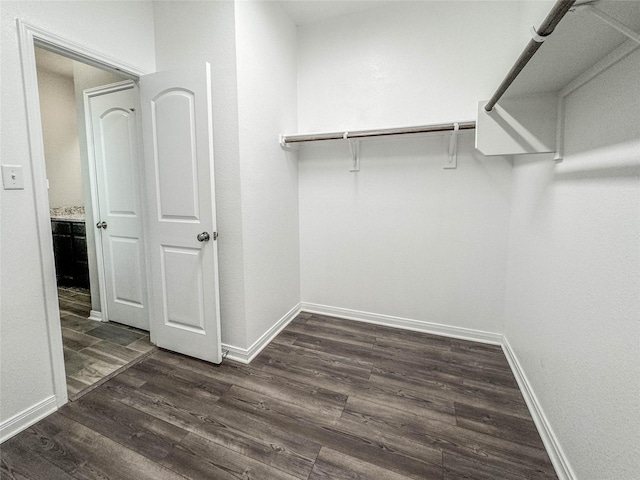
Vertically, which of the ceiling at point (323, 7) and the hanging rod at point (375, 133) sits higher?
the ceiling at point (323, 7)

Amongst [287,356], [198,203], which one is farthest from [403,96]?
[287,356]

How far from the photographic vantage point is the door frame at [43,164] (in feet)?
4.81

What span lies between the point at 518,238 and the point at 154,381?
265 cm

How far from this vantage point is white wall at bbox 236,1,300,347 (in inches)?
79.7

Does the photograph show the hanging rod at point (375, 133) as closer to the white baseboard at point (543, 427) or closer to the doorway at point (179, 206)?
the doorway at point (179, 206)

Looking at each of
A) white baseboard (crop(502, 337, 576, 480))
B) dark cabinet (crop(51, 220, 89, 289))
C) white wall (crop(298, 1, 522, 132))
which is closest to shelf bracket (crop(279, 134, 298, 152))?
white wall (crop(298, 1, 522, 132))

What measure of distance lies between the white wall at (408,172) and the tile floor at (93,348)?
171cm

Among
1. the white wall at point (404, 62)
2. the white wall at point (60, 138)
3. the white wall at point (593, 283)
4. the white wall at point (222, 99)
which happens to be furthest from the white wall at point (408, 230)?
the white wall at point (60, 138)

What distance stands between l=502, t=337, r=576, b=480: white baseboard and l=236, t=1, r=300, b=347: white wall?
1.79m

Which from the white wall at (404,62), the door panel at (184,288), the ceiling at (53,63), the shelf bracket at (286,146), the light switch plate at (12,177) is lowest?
the door panel at (184,288)

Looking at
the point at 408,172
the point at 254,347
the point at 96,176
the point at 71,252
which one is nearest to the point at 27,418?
the point at 254,347

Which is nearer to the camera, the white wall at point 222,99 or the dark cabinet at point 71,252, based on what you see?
the white wall at point 222,99

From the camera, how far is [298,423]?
1570 mm

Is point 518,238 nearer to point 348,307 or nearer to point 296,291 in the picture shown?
point 348,307
